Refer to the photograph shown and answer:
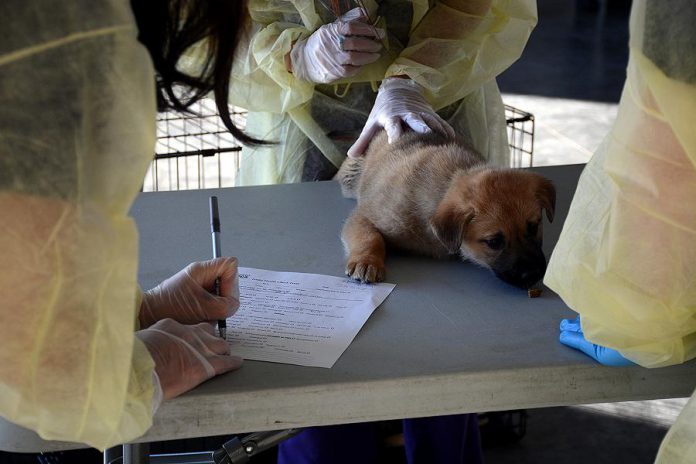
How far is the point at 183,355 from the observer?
114cm

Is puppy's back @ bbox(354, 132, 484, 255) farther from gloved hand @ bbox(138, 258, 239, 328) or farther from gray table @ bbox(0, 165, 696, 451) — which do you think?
gloved hand @ bbox(138, 258, 239, 328)

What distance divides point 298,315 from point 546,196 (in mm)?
544

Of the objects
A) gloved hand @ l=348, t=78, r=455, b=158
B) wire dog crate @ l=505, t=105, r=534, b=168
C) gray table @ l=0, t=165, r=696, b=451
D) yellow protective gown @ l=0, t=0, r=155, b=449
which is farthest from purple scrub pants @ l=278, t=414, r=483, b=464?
wire dog crate @ l=505, t=105, r=534, b=168

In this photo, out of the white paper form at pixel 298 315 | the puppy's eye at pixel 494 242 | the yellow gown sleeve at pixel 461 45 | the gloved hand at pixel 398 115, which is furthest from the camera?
the yellow gown sleeve at pixel 461 45

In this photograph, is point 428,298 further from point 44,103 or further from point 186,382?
point 44,103

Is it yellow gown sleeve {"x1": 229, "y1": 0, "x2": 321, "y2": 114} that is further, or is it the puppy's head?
yellow gown sleeve {"x1": 229, "y1": 0, "x2": 321, "y2": 114}

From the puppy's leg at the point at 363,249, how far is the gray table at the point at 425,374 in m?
0.03

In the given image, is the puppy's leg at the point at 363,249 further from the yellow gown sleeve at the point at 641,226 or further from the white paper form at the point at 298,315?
the yellow gown sleeve at the point at 641,226

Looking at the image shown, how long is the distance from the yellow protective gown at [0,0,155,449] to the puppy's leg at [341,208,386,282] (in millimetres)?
552

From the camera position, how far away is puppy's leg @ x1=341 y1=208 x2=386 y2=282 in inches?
58.9

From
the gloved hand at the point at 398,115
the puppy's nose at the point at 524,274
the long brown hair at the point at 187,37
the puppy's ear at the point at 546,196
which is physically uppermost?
the long brown hair at the point at 187,37

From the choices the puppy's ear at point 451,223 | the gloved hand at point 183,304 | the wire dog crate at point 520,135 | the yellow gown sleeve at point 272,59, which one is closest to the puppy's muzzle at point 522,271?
the puppy's ear at point 451,223

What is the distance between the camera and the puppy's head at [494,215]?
1.58m

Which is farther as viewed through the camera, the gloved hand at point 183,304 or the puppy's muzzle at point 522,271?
the puppy's muzzle at point 522,271
